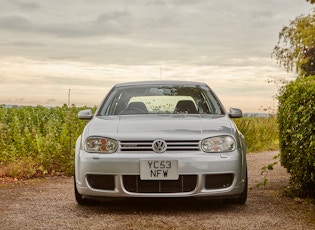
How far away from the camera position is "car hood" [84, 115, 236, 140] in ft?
22.7

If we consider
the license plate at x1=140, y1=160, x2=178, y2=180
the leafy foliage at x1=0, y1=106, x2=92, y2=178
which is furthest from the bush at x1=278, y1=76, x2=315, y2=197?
the leafy foliage at x1=0, y1=106, x2=92, y2=178

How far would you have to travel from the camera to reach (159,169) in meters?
6.77

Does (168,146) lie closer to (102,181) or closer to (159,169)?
(159,169)

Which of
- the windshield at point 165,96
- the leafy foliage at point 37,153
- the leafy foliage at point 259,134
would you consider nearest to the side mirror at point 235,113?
the windshield at point 165,96

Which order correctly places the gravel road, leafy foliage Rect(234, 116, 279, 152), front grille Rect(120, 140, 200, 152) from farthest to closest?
1. leafy foliage Rect(234, 116, 279, 152)
2. front grille Rect(120, 140, 200, 152)
3. the gravel road

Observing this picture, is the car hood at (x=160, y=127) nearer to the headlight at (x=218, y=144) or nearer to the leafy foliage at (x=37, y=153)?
the headlight at (x=218, y=144)

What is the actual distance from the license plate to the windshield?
1.44 m

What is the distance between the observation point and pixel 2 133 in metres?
13.5

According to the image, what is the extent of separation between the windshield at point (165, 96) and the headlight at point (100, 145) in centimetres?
106

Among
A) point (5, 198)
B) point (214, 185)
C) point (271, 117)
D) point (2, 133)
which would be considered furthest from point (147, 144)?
point (271, 117)

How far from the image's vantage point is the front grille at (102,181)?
273 inches

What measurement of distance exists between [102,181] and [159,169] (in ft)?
2.38

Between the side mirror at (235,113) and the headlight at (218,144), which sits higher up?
the side mirror at (235,113)

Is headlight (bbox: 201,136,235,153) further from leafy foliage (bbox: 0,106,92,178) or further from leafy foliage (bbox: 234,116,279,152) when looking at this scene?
leafy foliage (bbox: 234,116,279,152)
